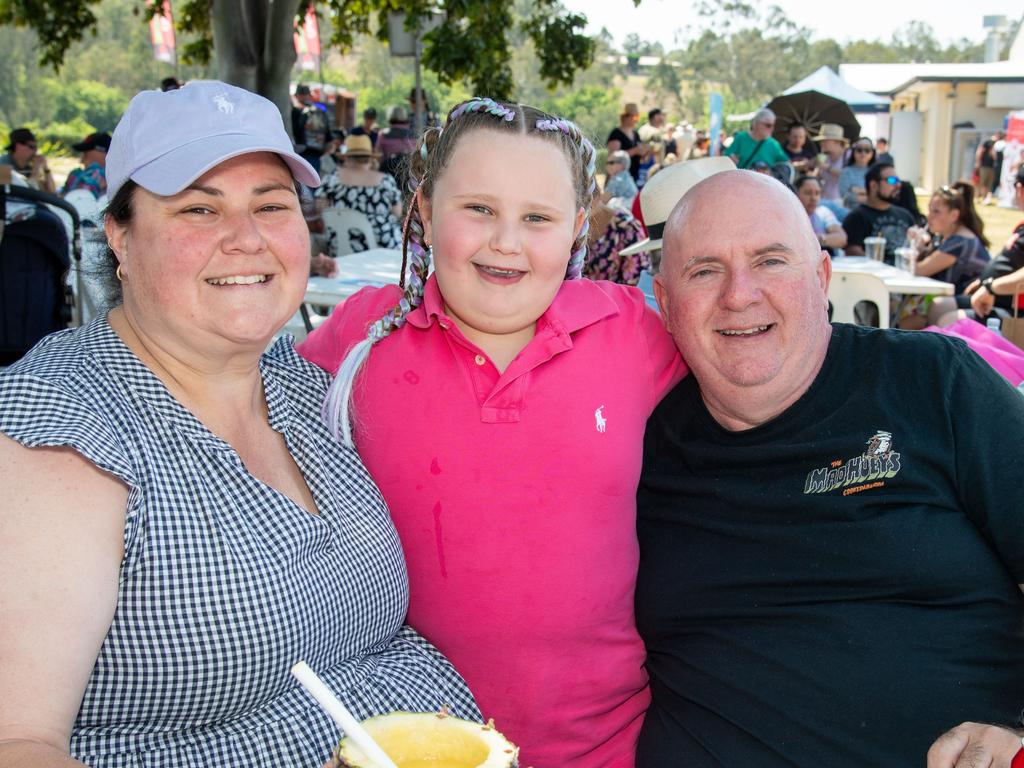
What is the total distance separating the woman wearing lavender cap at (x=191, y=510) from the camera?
1.51 meters

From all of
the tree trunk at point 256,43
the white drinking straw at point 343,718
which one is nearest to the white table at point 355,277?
the tree trunk at point 256,43

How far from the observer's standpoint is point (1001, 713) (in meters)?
2.03

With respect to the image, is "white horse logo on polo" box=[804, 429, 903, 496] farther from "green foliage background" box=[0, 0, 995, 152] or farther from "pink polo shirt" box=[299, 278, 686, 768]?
"green foliage background" box=[0, 0, 995, 152]

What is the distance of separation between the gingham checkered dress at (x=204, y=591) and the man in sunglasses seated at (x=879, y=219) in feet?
28.6

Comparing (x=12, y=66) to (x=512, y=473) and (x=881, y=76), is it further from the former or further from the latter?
(x=512, y=473)

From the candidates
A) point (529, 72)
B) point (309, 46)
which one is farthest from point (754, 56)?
point (309, 46)

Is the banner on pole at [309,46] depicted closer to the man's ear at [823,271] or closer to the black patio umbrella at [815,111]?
the black patio umbrella at [815,111]

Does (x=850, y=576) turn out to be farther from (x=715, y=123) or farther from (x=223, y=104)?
(x=715, y=123)

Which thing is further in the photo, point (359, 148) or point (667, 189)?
point (359, 148)

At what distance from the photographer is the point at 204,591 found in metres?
1.65

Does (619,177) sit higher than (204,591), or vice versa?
(619,177)

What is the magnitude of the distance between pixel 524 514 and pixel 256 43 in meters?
8.45

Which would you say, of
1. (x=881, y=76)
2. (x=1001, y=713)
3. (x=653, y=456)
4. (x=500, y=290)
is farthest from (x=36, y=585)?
(x=881, y=76)

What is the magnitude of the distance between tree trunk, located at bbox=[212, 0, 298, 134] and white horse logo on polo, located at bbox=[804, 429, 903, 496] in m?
8.15
